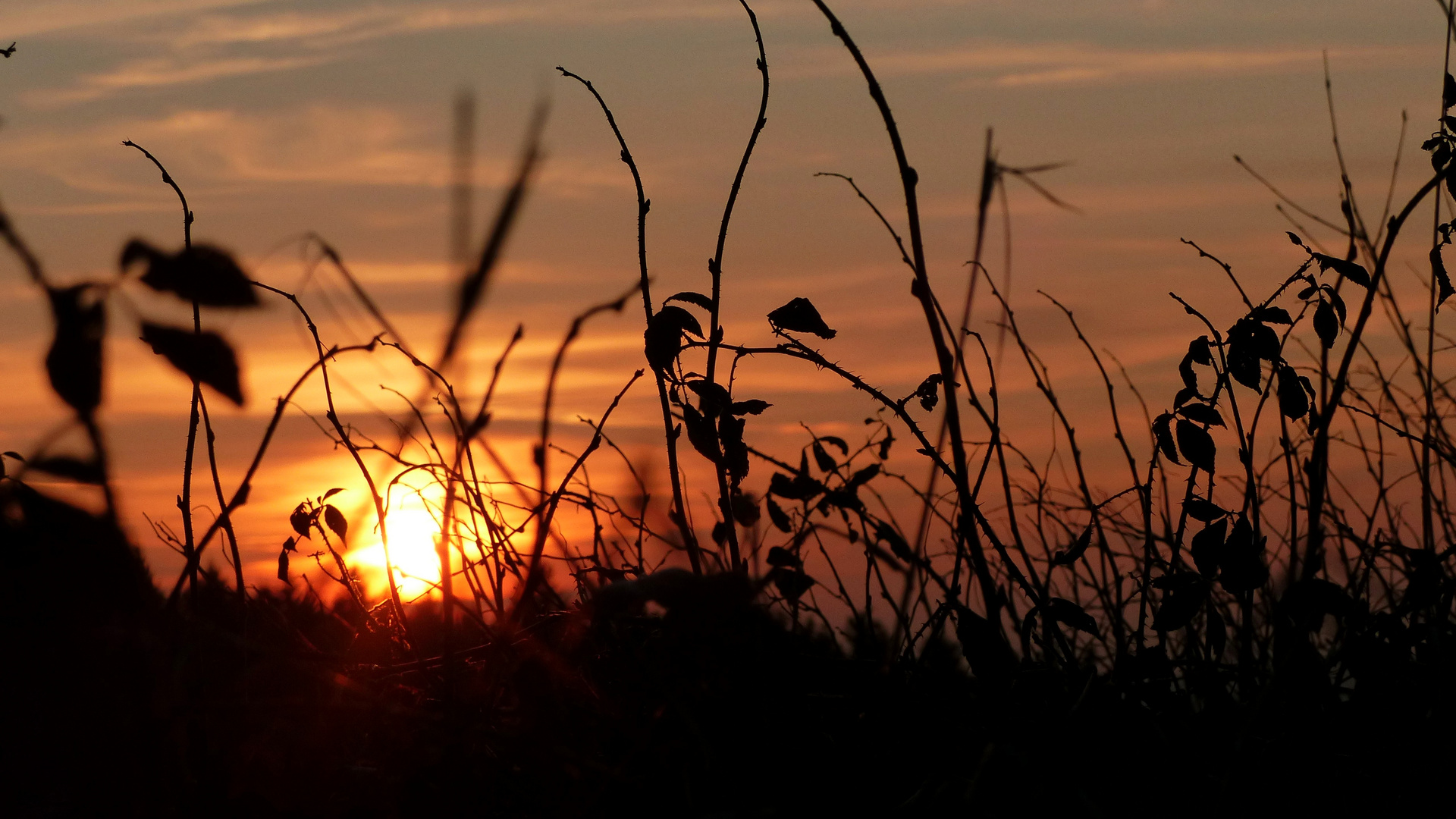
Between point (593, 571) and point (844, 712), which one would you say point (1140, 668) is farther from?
point (593, 571)

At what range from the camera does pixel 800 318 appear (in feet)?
7.31

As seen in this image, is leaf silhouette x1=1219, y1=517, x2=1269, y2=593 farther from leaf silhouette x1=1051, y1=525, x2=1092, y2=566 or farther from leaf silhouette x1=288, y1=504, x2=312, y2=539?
leaf silhouette x1=288, y1=504, x2=312, y2=539

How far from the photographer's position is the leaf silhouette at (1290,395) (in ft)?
7.13

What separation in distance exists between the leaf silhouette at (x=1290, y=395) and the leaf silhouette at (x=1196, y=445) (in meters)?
0.14

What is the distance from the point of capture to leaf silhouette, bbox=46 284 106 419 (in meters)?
0.92

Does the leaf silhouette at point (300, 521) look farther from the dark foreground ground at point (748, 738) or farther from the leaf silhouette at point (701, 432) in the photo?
the leaf silhouette at point (701, 432)

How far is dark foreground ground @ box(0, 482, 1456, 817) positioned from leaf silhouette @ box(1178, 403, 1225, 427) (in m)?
0.45

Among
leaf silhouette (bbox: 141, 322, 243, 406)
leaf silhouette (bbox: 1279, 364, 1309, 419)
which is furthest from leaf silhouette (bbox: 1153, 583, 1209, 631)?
leaf silhouette (bbox: 141, 322, 243, 406)

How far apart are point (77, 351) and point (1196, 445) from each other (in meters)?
1.83

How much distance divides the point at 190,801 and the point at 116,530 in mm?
980

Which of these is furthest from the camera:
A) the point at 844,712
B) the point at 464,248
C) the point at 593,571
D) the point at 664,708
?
the point at 593,571

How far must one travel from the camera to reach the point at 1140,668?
2061mm

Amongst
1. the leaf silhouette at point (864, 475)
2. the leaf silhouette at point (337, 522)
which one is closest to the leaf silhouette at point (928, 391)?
the leaf silhouette at point (864, 475)

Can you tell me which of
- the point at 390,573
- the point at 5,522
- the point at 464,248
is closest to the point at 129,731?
the point at 390,573
